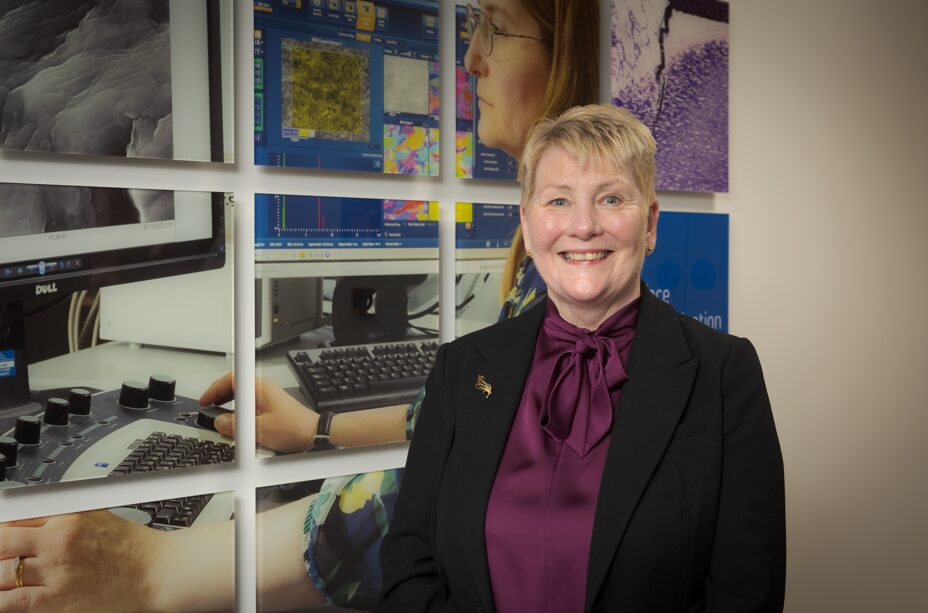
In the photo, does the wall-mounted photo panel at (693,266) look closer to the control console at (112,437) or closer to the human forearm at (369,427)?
the human forearm at (369,427)

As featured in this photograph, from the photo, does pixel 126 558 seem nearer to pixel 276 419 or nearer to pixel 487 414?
pixel 276 419

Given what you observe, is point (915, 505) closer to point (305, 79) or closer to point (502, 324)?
point (502, 324)

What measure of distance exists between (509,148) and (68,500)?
1.33 m

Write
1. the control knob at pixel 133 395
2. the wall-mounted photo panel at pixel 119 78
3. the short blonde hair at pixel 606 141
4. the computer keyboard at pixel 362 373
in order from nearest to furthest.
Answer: the short blonde hair at pixel 606 141, the wall-mounted photo panel at pixel 119 78, the control knob at pixel 133 395, the computer keyboard at pixel 362 373

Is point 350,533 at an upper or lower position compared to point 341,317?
lower

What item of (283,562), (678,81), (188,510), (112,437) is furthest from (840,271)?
(112,437)

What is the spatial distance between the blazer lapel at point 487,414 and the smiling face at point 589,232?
12 cm

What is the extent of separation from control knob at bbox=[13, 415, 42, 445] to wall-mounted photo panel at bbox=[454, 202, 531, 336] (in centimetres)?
97

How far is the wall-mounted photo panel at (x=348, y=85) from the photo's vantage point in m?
1.74

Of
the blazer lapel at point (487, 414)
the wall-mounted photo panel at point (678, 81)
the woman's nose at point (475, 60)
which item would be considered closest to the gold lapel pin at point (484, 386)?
the blazer lapel at point (487, 414)

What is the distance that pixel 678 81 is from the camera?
233cm

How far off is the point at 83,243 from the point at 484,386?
85 cm

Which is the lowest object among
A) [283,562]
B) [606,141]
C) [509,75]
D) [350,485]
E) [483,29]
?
[283,562]

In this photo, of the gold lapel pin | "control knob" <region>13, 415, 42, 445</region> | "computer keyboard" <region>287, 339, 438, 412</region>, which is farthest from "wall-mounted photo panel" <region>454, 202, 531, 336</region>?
"control knob" <region>13, 415, 42, 445</region>
